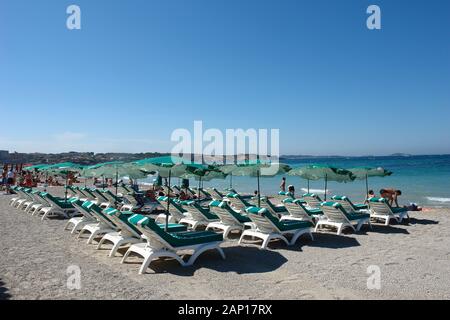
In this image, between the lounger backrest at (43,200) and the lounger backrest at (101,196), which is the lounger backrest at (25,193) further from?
the lounger backrest at (101,196)

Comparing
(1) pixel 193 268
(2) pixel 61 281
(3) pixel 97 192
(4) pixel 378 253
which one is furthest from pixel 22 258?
(3) pixel 97 192

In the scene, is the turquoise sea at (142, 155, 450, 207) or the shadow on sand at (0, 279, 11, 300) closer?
the shadow on sand at (0, 279, 11, 300)

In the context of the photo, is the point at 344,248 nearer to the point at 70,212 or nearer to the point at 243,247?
the point at 243,247

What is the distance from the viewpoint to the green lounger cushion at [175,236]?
5.63m

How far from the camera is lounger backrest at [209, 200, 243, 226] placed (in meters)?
8.06

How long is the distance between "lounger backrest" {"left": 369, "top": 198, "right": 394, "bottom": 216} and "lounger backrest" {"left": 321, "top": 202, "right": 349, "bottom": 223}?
78.7 inches

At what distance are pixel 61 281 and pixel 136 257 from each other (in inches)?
65.5

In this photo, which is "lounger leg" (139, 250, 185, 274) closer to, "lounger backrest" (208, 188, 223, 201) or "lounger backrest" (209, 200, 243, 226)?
"lounger backrest" (209, 200, 243, 226)

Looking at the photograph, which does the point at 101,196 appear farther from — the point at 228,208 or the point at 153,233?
the point at 153,233

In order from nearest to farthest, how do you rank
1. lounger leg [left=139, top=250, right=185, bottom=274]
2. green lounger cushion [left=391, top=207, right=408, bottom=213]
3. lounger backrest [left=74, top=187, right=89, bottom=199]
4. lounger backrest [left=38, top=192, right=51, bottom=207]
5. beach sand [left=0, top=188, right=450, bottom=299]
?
beach sand [left=0, top=188, right=450, bottom=299]
lounger leg [left=139, top=250, right=185, bottom=274]
green lounger cushion [left=391, top=207, right=408, bottom=213]
lounger backrest [left=38, top=192, right=51, bottom=207]
lounger backrest [left=74, top=187, right=89, bottom=199]

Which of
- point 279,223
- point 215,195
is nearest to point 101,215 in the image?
point 279,223

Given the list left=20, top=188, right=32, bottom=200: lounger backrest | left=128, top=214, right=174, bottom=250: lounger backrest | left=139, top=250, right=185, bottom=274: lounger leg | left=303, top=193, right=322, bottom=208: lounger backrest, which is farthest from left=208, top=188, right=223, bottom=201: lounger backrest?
left=139, top=250, right=185, bottom=274: lounger leg

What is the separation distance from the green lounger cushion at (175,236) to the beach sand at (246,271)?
1.20 feet

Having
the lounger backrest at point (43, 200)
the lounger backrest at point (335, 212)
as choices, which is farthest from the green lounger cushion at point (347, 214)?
the lounger backrest at point (43, 200)
